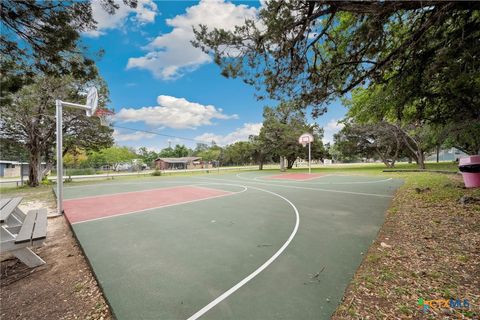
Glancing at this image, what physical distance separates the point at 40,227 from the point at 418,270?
6.32 meters

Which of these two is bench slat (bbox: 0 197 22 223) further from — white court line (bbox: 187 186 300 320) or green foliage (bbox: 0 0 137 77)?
white court line (bbox: 187 186 300 320)

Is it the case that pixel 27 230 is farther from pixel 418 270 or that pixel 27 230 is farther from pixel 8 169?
pixel 8 169

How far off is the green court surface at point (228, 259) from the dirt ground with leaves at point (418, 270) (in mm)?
223

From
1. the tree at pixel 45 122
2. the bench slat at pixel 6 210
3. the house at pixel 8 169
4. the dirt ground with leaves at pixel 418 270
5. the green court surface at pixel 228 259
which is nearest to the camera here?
the dirt ground with leaves at pixel 418 270

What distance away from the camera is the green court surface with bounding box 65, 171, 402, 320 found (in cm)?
244

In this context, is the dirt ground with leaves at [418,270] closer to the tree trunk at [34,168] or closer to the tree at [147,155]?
the tree trunk at [34,168]

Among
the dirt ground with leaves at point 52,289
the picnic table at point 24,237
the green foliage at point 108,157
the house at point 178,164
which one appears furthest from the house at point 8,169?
the dirt ground with leaves at point 52,289

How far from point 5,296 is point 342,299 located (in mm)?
4465

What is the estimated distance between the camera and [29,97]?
14.3 metres

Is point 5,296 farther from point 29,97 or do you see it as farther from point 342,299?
point 29,97

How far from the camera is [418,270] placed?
2.99m

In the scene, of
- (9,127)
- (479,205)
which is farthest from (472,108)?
(9,127)

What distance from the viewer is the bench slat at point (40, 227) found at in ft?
11.1

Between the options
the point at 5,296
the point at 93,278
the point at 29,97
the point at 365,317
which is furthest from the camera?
the point at 29,97
